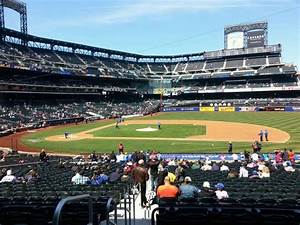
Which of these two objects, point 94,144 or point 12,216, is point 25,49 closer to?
point 94,144

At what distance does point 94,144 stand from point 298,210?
119 feet

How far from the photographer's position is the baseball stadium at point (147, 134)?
295 inches

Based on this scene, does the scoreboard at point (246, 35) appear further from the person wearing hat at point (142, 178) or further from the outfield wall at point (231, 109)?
the person wearing hat at point (142, 178)

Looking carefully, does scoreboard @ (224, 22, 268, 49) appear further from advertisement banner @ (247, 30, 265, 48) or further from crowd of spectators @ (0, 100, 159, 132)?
crowd of spectators @ (0, 100, 159, 132)

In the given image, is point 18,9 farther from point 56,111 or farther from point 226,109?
point 226,109

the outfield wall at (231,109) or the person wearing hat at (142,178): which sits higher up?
the outfield wall at (231,109)

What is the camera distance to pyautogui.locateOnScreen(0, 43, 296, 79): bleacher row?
83025 mm

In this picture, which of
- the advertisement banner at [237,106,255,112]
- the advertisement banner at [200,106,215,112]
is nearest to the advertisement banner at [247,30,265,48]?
the advertisement banner at [200,106,215,112]

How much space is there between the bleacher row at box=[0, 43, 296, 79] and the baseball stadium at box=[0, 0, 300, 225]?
497mm

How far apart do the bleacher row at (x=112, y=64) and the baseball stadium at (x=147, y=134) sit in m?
0.50

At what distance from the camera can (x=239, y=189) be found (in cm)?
1039

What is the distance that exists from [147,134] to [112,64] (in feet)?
256

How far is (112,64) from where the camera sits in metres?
124

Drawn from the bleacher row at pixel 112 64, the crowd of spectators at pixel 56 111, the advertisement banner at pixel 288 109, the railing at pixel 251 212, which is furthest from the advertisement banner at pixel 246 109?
the railing at pixel 251 212
